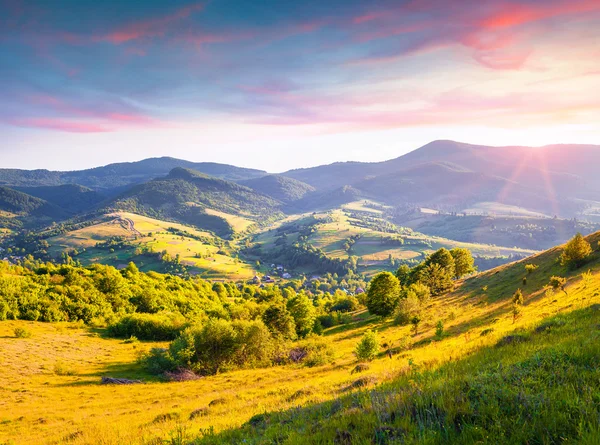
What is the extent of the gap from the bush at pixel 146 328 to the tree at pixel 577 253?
69.5 m

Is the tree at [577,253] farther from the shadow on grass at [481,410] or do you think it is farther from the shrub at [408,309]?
the shadow on grass at [481,410]

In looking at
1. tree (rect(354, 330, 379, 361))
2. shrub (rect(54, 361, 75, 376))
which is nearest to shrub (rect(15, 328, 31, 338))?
shrub (rect(54, 361, 75, 376))

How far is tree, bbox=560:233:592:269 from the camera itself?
40.3 metres

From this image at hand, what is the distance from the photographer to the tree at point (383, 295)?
63812mm

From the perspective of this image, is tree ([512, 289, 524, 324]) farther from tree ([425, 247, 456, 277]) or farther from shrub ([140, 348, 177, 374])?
tree ([425, 247, 456, 277])

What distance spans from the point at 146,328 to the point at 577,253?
7945cm

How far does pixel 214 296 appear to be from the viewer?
116188mm

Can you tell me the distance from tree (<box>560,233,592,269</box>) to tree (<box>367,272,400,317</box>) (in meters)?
30.7

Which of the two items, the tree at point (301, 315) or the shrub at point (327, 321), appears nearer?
the tree at point (301, 315)

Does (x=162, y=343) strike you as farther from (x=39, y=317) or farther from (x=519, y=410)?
(x=519, y=410)

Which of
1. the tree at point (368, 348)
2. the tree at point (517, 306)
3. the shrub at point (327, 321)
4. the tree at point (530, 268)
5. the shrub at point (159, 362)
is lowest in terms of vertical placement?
the shrub at point (327, 321)

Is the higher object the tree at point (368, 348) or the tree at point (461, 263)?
the tree at point (368, 348)

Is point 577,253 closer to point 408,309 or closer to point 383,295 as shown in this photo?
point 408,309

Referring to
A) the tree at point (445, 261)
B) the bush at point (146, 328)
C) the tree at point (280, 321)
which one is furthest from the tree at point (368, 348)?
the tree at point (445, 261)
